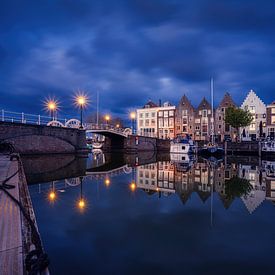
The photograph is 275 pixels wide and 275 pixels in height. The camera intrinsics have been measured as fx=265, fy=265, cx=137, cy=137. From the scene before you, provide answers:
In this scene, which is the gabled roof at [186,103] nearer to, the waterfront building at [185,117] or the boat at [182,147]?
the waterfront building at [185,117]

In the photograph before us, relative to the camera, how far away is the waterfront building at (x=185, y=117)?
72812 millimetres

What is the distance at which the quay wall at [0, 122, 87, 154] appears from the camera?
95.0 ft

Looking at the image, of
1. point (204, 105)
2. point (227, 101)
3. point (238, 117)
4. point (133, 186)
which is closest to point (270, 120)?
point (227, 101)

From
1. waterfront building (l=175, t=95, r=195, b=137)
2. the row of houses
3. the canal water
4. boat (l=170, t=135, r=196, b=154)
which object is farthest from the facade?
the canal water

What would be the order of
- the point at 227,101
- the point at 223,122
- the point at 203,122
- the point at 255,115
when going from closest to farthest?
the point at 255,115
the point at 227,101
the point at 223,122
the point at 203,122

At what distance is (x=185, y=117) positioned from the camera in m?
73.4

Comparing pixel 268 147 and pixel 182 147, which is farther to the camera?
pixel 182 147

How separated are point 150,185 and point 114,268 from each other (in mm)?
10601

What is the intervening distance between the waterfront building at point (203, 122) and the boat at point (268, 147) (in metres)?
24.4

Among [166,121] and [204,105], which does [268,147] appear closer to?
[204,105]

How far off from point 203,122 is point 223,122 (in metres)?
5.32

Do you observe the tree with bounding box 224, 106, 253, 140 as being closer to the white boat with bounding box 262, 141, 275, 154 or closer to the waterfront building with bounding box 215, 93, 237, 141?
the white boat with bounding box 262, 141, 275, 154

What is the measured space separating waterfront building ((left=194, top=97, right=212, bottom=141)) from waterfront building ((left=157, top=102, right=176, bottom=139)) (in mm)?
6538

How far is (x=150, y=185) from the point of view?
51.1 ft
